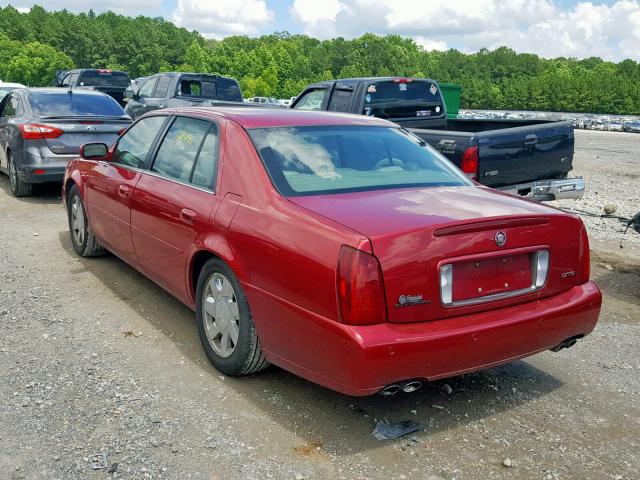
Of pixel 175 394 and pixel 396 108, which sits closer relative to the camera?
pixel 175 394

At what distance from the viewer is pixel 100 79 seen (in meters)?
24.5

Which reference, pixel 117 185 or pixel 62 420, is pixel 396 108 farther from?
pixel 62 420

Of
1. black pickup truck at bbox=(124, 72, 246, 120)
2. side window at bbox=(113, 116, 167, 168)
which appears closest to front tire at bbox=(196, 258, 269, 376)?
side window at bbox=(113, 116, 167, 168)

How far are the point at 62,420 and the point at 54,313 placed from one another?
1.85m

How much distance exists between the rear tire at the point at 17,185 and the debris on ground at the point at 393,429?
26.9 ft

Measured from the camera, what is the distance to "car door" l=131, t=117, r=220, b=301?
4.31m

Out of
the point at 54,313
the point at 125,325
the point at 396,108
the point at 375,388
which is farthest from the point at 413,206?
the point at 396,108

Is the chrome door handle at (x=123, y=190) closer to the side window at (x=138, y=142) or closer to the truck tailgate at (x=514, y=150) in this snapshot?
the side window at (x=138, y=142)

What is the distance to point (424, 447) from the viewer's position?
11.2 feet

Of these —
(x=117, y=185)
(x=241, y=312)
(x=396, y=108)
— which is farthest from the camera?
(x=396, y=108)

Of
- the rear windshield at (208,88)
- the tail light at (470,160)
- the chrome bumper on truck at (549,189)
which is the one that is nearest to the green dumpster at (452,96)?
the rear windshield at (208,88)

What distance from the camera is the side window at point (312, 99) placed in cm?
1021

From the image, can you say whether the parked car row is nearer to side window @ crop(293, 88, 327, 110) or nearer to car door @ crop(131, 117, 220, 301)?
car door @ crop(131, 117, 220, 301)

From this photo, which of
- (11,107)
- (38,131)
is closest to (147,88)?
(11,107)
